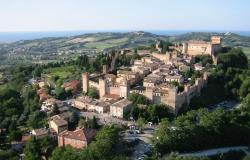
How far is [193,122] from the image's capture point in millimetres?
39719

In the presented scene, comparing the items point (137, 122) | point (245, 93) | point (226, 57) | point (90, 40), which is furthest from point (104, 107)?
point (90, 40)

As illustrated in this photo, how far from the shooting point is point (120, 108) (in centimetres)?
4256

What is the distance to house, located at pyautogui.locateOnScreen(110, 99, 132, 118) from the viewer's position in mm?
42625

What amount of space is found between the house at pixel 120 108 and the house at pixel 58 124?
6004 millimetres

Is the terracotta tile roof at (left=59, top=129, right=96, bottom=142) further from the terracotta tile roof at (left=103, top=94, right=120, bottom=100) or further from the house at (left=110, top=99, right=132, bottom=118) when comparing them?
A: the terracotta tile roof at (left=103, top=94, right=120, bottom=100)

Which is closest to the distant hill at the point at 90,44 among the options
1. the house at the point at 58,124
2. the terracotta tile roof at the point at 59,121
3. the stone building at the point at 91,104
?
the stone building at the point at 91,104

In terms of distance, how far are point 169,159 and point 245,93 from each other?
74.5 ft

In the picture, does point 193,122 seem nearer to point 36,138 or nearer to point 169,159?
point 169,159

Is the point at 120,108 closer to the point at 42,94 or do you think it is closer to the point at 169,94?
the point at 169,94

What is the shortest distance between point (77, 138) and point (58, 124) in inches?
205

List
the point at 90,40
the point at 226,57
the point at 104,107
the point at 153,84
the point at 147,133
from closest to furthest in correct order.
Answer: the point at 147,133
the point at 104,107
the point at 153,84
the point at 226,57
the point at 90,40

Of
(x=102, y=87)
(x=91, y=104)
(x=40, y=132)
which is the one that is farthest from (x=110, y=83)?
(x=40, y=132)

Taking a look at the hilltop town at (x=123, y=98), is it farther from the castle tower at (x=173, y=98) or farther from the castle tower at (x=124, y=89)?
the castle tower at (x=173, y=98)

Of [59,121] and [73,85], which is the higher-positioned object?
[73,85]
